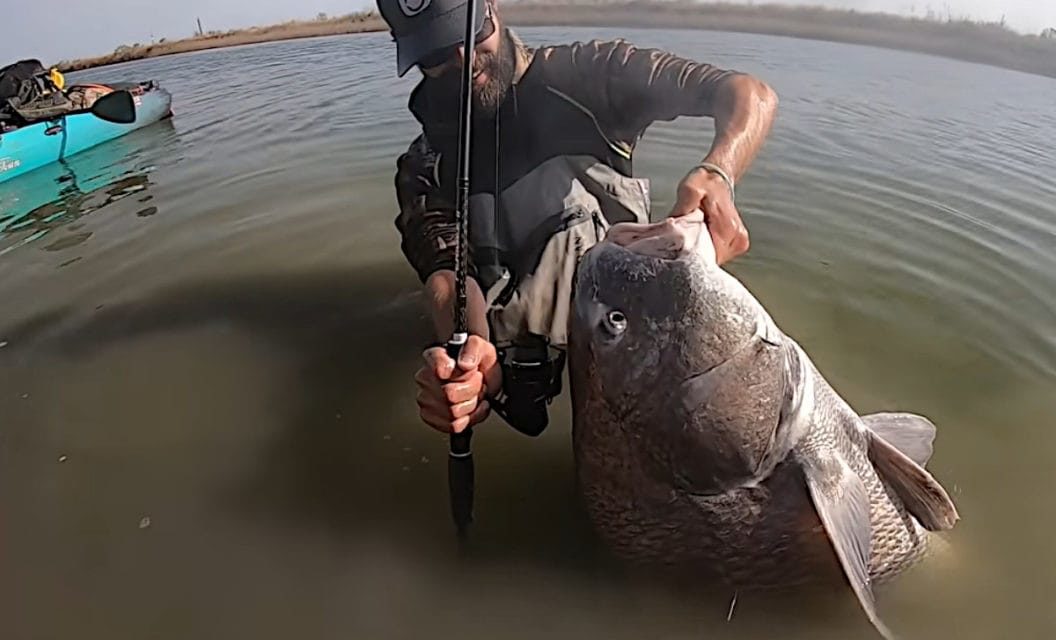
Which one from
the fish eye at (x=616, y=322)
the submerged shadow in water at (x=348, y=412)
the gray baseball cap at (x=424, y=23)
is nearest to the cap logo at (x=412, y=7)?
the gray baseball cap at (x=424, y=23)

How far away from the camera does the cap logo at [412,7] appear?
114 inches

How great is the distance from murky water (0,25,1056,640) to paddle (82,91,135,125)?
1094 millimetres

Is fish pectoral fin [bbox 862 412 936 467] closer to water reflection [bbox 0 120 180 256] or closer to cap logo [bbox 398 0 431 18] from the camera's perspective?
cap logo [bbox 398 0 431 18]

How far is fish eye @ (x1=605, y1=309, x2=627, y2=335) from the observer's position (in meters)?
2.19

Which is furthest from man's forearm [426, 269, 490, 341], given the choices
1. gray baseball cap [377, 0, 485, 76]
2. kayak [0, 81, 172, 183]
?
kayak [0, 81, 172, 183]

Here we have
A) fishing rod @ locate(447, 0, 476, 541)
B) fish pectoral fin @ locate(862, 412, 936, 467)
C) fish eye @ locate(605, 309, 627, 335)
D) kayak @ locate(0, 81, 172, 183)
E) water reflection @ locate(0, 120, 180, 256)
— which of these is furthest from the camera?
kayak @ locate(0, 81, 172, 183)

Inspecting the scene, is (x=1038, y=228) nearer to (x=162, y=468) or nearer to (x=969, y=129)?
(x=969, y=129)

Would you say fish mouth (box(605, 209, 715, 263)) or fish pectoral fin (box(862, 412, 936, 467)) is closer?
fish mouth (box(605, 209, 715, 263))

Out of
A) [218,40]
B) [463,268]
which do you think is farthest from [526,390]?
[218,40]

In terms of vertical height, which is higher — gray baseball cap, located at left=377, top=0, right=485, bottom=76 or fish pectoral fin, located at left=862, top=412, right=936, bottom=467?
gray baseball cap, located at left=377, top=0, right=485, bottom=76

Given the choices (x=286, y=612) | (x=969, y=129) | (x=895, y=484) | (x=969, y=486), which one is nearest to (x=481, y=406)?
(x=286, y=612)

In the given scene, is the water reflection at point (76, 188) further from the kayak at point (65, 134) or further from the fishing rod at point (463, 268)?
the fishing rod at point (463, 268)

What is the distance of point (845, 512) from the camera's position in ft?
7.12

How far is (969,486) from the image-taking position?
9.71 feet
